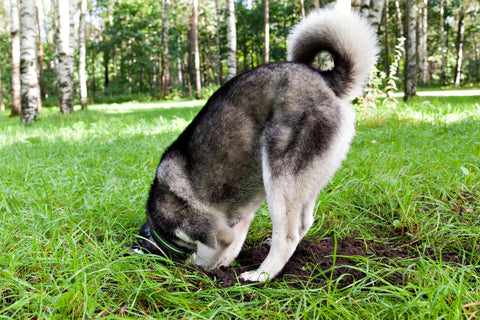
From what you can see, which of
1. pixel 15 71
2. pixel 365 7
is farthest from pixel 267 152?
pixel 15 71

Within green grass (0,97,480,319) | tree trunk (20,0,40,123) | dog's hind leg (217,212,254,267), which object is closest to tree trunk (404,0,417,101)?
green grass (0,97,480,319)

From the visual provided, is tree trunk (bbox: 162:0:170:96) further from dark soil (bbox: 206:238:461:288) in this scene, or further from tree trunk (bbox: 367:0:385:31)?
dark soil (bbox: 206:238:461:288)

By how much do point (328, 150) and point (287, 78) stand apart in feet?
1.76

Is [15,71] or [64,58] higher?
[64,58]

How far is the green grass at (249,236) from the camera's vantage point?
5.34 ft

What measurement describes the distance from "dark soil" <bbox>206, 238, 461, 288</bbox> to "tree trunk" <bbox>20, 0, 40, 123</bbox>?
939 cm

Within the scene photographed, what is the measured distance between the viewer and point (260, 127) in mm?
2115

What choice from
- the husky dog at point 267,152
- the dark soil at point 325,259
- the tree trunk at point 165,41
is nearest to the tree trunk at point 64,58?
the tree trunk at point 165,41

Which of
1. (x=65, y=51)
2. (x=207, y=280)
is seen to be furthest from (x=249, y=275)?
(x=65, y=51)

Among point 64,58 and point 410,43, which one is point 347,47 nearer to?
point 64,58

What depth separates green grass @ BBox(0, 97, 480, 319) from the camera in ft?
5.34

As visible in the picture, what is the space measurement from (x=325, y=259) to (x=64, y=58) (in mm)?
11818

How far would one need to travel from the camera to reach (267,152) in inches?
80.7

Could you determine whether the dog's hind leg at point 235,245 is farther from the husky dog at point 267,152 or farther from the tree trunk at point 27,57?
the tree trunk at point 27,57
